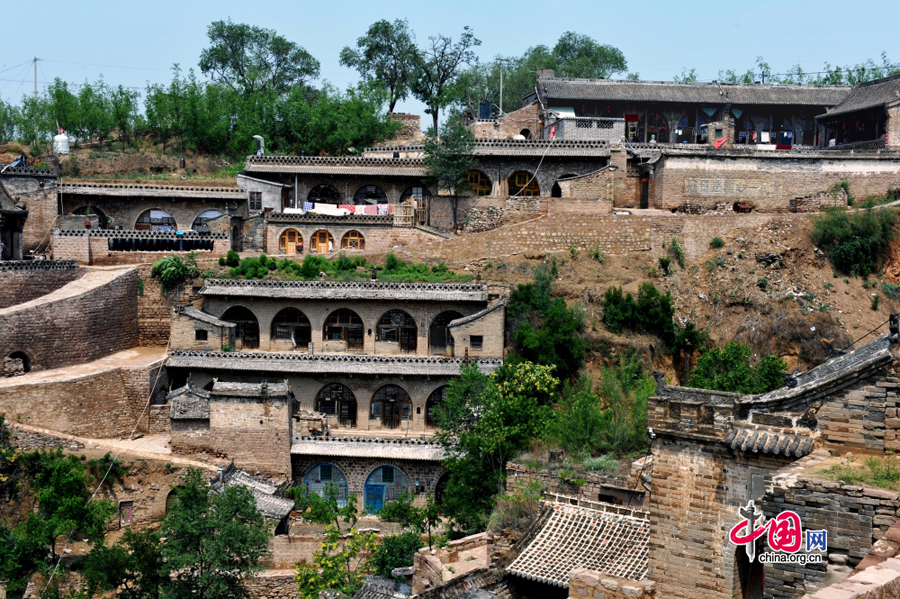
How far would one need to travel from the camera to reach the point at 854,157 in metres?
38.2

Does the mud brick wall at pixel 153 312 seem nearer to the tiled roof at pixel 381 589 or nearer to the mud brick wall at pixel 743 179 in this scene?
the tiled roof at pixel 381 589

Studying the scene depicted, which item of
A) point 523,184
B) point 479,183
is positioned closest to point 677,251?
point 523,184

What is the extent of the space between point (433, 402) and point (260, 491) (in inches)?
273

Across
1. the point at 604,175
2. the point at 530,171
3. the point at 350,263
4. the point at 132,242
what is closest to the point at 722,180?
the point at 604,175

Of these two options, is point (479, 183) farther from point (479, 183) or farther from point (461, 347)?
point (461, 347)

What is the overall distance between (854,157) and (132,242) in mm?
29088

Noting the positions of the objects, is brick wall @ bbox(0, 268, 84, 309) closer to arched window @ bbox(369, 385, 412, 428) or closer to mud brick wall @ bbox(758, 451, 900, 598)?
arched window @ bbox(369, 385, 412, 428)

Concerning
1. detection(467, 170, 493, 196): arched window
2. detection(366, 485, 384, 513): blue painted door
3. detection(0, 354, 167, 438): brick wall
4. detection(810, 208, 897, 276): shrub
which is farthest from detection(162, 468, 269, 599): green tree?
detection(810, 208, 897, 276): shrub

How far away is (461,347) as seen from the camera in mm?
30719

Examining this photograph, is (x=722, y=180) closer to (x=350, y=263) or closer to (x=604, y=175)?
(x=604, y=175)

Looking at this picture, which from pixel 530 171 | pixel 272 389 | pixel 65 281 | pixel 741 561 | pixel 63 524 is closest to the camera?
pixel 741 561

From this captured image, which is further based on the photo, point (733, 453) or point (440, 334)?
point (440, 334)

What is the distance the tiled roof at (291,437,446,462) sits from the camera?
2842cm

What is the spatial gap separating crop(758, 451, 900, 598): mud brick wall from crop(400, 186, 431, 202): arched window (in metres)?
30.5
